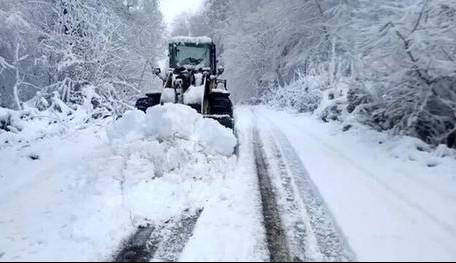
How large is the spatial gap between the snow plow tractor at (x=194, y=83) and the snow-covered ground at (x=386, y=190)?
73.9 inches

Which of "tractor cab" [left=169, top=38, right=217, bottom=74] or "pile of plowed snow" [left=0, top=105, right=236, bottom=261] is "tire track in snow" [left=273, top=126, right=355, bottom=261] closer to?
"pile of plowed snow" [left=0, top=105, right=236, bottom=261]

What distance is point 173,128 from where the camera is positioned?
8.27 metres

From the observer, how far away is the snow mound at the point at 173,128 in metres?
8.32

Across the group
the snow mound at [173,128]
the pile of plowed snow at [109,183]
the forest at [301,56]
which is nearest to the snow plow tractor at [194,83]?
the snow mound at [173,128]

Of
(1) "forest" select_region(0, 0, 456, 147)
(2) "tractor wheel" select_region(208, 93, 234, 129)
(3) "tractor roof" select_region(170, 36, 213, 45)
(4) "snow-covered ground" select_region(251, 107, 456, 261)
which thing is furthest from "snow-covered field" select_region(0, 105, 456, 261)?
(3) "tractor roof" select_region(170, 36, 213, 45)

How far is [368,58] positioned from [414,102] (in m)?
1.57

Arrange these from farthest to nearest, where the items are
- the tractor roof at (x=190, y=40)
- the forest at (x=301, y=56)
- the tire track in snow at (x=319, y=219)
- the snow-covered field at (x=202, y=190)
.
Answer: the tractor roof at (x=190, y=40)
the forest at (x=301, y=56)
the snow-covered field at (x=202, y=190)
the tire track in snow at (x=319, y=219)

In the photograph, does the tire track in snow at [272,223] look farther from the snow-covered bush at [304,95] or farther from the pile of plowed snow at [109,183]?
the snow-covered bush at [304,95]

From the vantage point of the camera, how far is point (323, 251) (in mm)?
4609

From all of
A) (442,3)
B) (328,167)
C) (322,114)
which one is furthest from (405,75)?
(322,114)

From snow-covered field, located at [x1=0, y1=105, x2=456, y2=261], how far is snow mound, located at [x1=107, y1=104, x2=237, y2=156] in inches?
0.9

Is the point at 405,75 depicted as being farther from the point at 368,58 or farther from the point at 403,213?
the point at 403,213

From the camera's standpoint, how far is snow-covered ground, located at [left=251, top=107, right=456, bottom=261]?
15.6ft

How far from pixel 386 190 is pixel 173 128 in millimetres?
3744
